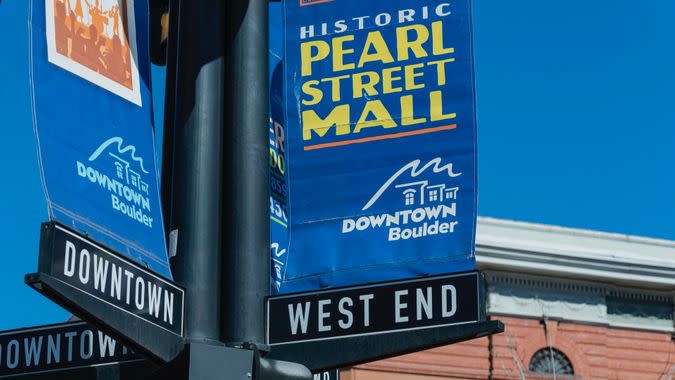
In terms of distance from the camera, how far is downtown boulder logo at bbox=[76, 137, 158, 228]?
21.1 feet

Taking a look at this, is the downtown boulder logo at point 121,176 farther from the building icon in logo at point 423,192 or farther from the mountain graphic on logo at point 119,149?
the building icon in logo at point 423,192

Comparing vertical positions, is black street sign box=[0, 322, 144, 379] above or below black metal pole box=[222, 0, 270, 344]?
below

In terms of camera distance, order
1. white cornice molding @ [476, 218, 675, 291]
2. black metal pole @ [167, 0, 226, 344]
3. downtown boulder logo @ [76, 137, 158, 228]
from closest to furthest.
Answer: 1. downtown boulder logo @ [76, 137, 158, 228]
2. black metal pole @ [167, 0, 226, 344]
3. white cornice molding @ [476, 218, 675, 291]

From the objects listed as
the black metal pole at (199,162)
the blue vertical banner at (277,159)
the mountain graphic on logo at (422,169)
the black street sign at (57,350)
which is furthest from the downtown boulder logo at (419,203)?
the black street sign at (57,350)

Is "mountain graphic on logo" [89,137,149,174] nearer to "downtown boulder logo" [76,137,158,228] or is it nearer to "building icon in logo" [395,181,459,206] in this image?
"downtown boulder logo" [76,137,158,228]

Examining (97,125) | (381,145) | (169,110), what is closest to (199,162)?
(97,125)

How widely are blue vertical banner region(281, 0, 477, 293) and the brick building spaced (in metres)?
22.9

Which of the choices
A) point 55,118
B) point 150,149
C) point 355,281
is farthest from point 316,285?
point 55,118

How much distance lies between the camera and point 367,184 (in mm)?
7316

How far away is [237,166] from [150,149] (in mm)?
513

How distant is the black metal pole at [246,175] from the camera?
6840mm

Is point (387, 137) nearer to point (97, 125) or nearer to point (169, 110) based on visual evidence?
point (169, 110)

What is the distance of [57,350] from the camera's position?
273 inches

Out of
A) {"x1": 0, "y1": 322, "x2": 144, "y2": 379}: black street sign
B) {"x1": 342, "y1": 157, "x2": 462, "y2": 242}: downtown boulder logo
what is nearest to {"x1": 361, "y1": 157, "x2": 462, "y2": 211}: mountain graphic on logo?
{"x1": 342, "y1": 157, "x2": 462, "y2": 242}: downtown boulder logo
